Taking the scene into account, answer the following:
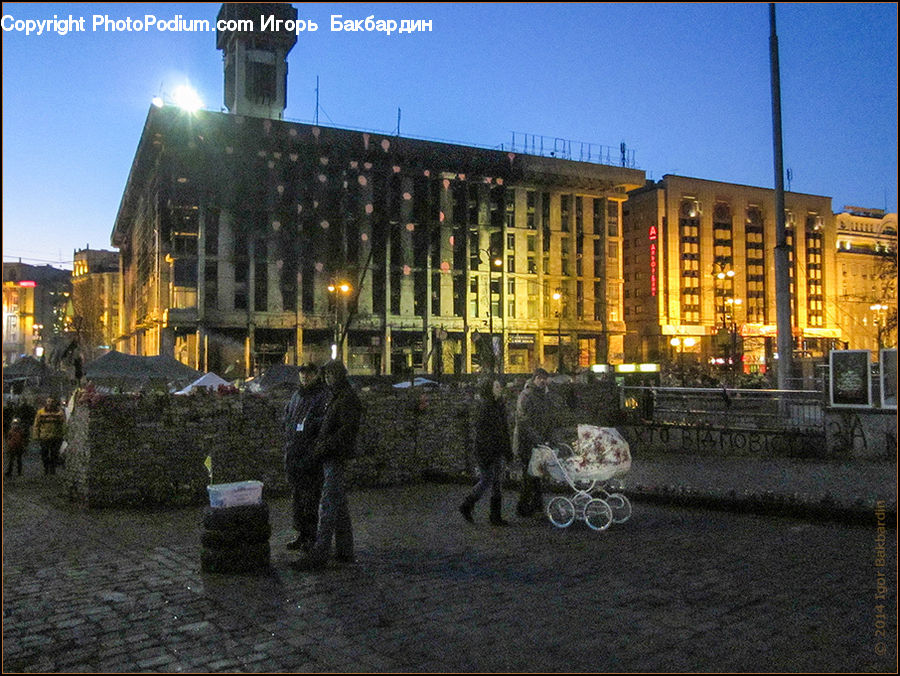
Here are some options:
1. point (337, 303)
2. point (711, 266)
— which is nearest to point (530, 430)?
point (337, 303)

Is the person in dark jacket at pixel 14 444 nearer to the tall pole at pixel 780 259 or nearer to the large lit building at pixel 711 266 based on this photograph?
the tall pole at pixel 780 259

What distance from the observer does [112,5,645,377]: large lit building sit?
5862cm

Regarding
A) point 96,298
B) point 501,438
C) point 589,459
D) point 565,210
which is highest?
point 565,210

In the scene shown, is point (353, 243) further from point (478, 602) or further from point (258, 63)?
point (478, 602)

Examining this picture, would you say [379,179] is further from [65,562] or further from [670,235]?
[65,562]

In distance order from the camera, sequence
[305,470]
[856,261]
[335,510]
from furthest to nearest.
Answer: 1. [856,261]
2. [305,470]
3. [335,510]

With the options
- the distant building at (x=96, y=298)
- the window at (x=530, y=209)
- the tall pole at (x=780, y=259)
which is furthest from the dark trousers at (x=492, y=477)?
the window at (x=530, y=209)

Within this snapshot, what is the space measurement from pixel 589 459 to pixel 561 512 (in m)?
0.73

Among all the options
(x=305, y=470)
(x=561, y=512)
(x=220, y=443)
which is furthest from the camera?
(x=220, y=443)

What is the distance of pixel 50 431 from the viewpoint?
17.2 metres

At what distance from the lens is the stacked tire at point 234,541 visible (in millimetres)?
7441

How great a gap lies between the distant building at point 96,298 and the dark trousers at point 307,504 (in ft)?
195

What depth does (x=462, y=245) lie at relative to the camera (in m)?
69.1

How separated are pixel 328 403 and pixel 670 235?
83116 mm
